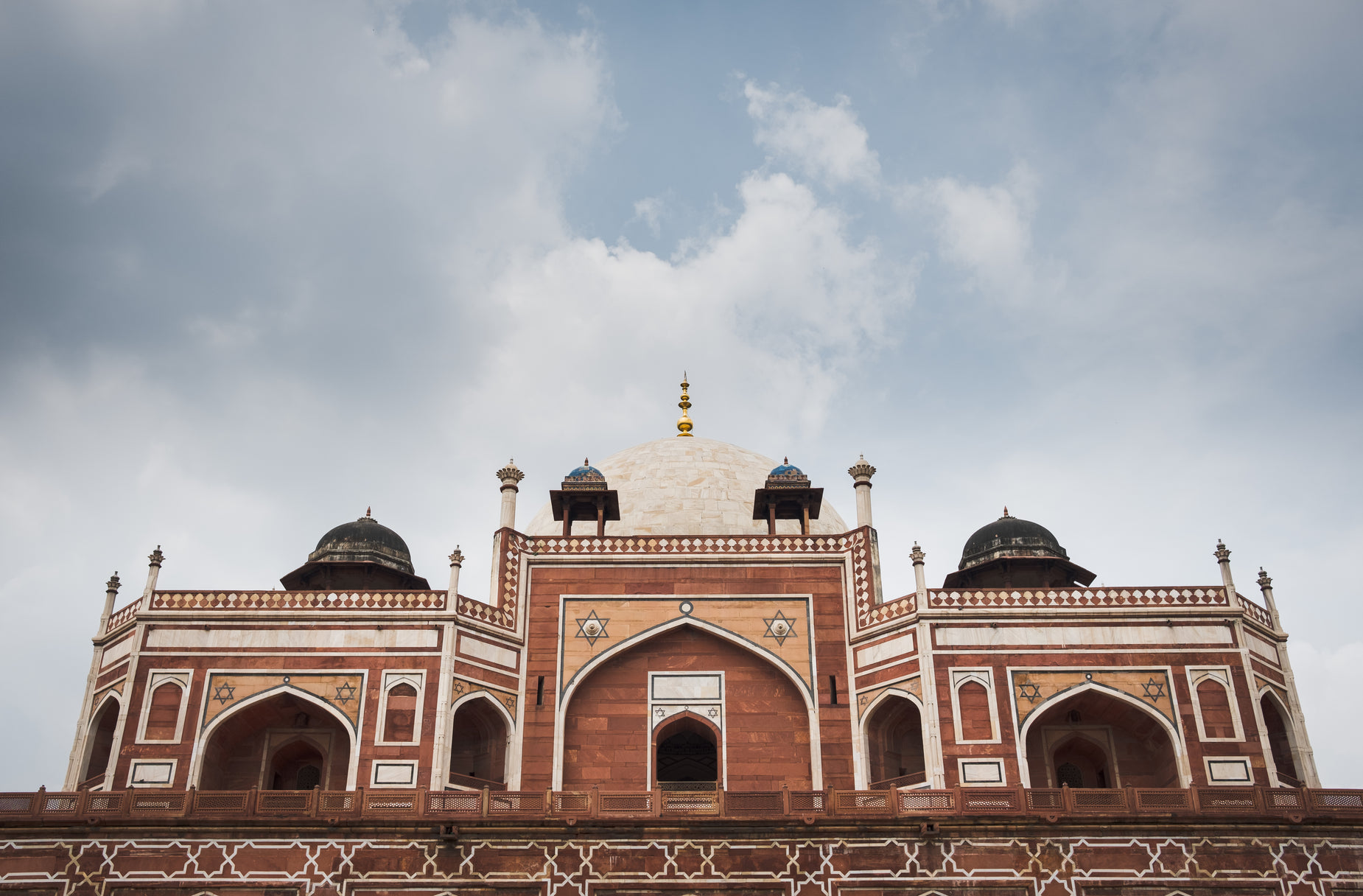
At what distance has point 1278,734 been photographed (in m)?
23.6

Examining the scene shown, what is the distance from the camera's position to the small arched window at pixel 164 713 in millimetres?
22297

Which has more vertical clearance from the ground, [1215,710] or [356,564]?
[356,564]

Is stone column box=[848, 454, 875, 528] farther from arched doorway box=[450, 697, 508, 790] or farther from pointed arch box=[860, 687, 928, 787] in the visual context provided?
arched doorway box=[450, 697, 508, 790]

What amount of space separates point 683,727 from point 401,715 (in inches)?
215

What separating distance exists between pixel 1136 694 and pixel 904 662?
4.12 m

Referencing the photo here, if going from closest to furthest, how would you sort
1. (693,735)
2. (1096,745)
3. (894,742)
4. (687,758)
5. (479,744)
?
(1096,745), (894,742), (479,744), (693,735), (687,758)

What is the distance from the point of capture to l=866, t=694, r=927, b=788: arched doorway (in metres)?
23.2

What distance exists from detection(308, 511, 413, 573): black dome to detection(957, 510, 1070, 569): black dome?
12332mm

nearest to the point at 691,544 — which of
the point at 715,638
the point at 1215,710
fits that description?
the point at 715,638

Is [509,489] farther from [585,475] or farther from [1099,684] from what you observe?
[1099,684]

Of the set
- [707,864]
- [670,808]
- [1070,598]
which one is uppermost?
[1070,598]

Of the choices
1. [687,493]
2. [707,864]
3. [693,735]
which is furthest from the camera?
[687,493]

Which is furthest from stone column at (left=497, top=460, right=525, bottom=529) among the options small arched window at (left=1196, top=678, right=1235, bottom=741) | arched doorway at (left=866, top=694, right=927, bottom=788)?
small arched window at (left=1196, top=678, right=1235, bottom=741)

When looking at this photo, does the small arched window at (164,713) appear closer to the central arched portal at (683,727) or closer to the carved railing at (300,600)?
the carved railing at (300,600)
